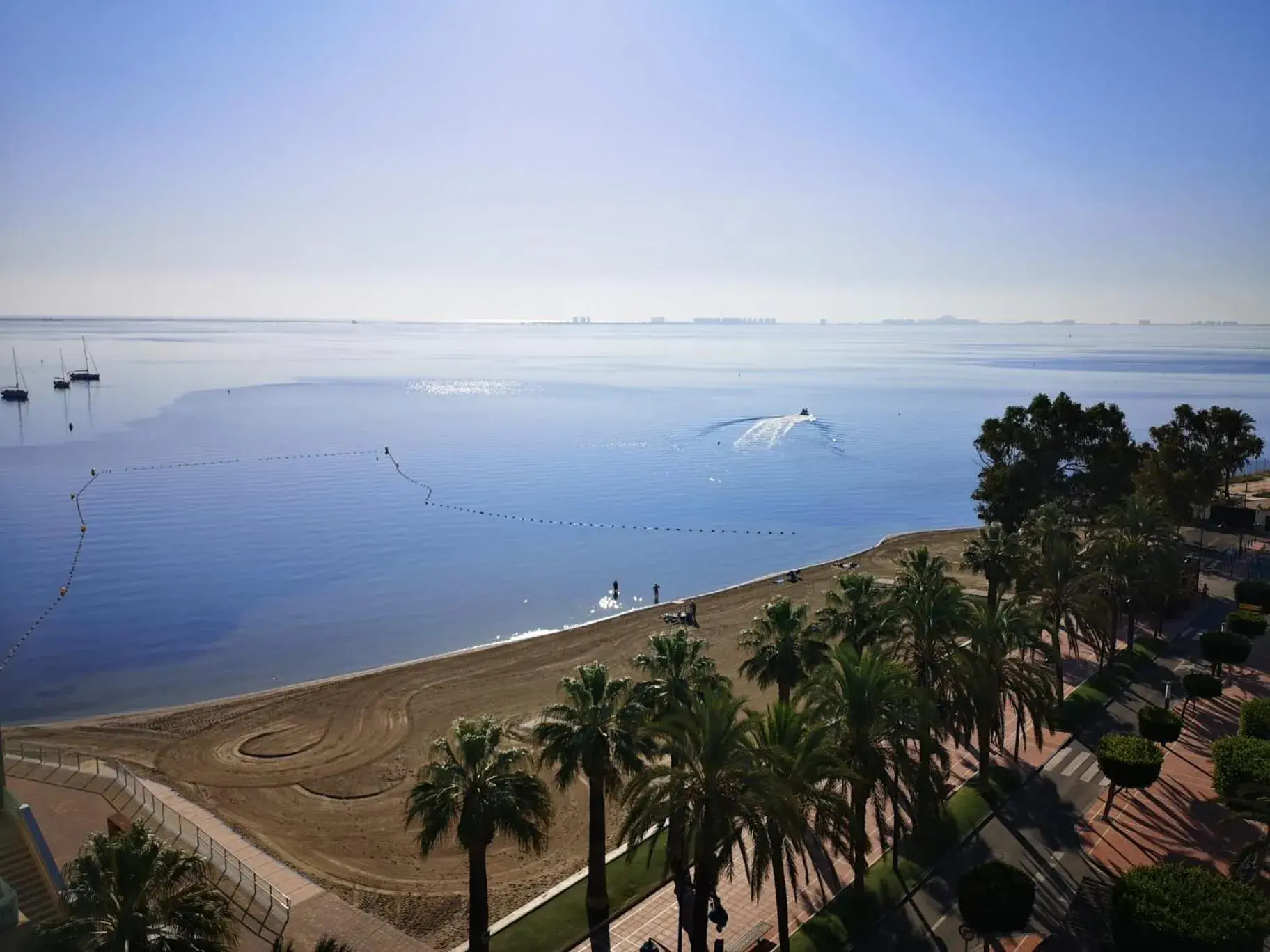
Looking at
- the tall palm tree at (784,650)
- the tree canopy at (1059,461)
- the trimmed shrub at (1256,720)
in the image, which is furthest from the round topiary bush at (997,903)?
the tree canopy at (1059,461)

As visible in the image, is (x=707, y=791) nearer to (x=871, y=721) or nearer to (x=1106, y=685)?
(x=871, y=721)

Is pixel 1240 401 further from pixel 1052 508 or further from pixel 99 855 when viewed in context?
pixel 99 855

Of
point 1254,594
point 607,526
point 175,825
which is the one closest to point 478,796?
point 175,825

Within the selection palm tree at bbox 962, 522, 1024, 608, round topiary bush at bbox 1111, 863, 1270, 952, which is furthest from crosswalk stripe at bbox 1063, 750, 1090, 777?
round topiary bush at bbox 1111, 863, 1270, 952

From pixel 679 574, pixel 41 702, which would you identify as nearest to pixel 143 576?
pixel 41 702

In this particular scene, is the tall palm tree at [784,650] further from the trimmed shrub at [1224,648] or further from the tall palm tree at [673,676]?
the trimmed shrub at [1224,648]

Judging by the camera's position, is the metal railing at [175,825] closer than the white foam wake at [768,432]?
Yes

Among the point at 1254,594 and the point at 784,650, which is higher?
the point at 784,650
